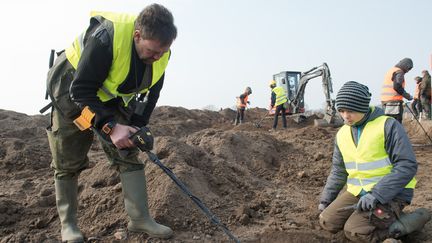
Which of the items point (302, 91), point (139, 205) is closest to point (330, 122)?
point (302, 91)

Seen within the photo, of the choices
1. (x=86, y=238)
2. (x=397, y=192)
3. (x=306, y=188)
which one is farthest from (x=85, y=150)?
(x=306, y=188)

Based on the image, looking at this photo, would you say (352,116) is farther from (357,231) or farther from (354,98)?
(357,231)

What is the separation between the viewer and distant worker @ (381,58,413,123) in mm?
6590

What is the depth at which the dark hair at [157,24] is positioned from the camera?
2.34 meters

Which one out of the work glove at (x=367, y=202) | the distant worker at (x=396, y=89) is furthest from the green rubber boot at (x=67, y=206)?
the distant worker at (x=396, y=89)

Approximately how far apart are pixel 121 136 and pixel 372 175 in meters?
1.92

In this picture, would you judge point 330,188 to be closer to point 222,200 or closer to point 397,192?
point 397,192

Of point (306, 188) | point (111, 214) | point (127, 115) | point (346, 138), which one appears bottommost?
point (306, 188)

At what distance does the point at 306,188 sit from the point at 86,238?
2991 mm

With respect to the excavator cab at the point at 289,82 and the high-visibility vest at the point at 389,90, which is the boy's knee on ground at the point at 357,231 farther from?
the excavator cab at the point at 289,82

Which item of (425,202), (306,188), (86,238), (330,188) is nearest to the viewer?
(86,238)

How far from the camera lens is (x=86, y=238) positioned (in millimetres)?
3049

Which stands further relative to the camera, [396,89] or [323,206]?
[396,89]

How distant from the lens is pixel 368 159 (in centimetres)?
301
